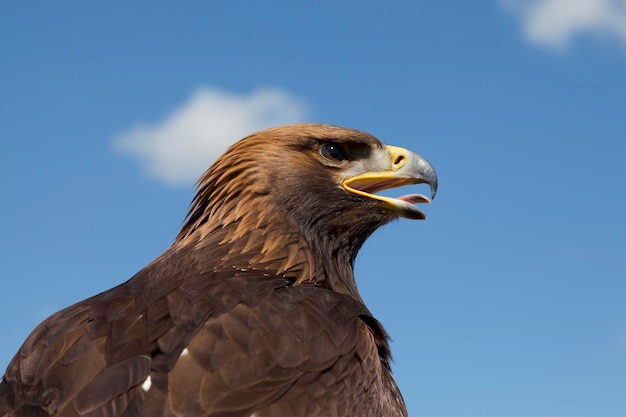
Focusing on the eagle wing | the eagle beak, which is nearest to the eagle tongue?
the eagle beak

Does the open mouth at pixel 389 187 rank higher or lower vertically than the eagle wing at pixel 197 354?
higher

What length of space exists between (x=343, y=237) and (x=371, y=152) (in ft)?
2.17

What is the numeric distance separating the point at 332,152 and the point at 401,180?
58 centimetres

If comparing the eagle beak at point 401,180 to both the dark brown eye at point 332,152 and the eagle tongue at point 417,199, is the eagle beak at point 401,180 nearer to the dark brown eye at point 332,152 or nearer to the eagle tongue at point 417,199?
the eagle tongue at point 417,199

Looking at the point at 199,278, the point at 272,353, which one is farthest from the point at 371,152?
the point at 272,353

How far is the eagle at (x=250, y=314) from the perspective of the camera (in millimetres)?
5133

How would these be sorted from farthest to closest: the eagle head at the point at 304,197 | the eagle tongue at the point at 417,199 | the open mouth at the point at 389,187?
1. the eagle tongue at the point at 417,199
2. the open mouth at the point at 389,187
3. the eagle head at the point at 304,197

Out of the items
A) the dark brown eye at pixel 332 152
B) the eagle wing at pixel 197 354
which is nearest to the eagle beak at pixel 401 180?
the dark brown eye at pixel 332 152

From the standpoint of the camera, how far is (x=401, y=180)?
24.4ft

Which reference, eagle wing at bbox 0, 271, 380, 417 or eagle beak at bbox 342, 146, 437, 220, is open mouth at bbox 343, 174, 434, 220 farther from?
eagle wing at bbox 0, 271, 380, 417

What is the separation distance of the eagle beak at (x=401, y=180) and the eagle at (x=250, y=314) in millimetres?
11

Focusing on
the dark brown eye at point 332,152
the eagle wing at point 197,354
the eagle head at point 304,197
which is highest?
the dark brown eye at point 332,152

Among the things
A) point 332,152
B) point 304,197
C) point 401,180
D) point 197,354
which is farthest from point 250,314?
point 401,180

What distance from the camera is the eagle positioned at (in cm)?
513
